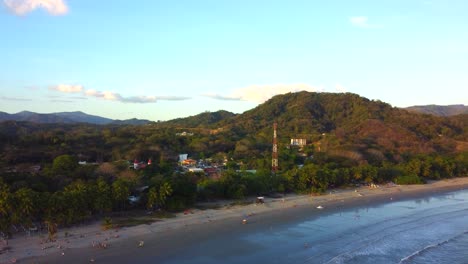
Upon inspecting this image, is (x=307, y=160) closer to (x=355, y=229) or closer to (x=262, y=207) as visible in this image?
(x=262, y=207)

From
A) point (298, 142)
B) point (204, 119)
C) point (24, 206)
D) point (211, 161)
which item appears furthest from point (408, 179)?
point (204, 119)

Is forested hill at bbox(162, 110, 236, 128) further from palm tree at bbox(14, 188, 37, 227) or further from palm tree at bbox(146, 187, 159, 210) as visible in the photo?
palm tree at bbox(14, 188, 37, 227)

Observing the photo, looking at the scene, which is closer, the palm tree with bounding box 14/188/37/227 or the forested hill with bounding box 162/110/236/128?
the palm tree with bounding box 14/188/37/227

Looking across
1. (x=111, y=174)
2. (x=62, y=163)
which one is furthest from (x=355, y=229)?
(x=62, y=163)

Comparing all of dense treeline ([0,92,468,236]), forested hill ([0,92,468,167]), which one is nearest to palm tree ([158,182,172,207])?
dense treeline ([0,92,468,236])

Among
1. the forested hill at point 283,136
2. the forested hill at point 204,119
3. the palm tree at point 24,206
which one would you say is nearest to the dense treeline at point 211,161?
the palm tree at point 24,206

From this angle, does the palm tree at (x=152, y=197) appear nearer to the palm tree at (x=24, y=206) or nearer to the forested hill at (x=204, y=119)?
the palm tree at (x=24, y=206)
